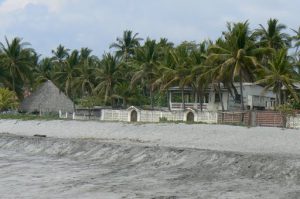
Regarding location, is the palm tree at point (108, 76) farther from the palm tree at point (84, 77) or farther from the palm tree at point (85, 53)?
the palm tree at point (85, 53)

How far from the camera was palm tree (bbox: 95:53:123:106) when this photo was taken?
57906 millimetres

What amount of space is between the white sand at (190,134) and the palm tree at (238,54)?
9445mm

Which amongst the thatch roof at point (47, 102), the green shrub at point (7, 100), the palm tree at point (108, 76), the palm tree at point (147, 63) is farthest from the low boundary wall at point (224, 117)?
the green shrub at point (7, 100)

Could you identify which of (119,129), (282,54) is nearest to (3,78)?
A: (119,129)

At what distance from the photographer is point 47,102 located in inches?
2192

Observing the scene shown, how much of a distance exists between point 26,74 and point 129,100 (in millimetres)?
13317

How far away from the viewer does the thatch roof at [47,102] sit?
2180 inches

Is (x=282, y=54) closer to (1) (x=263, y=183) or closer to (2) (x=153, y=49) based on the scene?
(2) (x=153, y=49)

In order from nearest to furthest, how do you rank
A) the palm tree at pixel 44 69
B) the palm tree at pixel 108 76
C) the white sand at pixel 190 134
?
1. the white sand at pixel 190 134
2. the palm tree at pixel 108 76
3. the palm tree at pixel 44 69

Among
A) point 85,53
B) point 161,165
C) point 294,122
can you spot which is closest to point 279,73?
point 294,122

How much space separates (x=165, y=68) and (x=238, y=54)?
37.9 ft

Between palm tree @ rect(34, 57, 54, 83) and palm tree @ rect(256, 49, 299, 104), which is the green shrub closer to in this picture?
palm tree @ rect(34, 57, 54, 83)

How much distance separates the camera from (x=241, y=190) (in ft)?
43.1

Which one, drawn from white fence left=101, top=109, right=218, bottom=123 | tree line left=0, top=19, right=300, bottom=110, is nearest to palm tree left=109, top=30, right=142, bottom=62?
tree line left=0, top=19, right=300, bottom=110
